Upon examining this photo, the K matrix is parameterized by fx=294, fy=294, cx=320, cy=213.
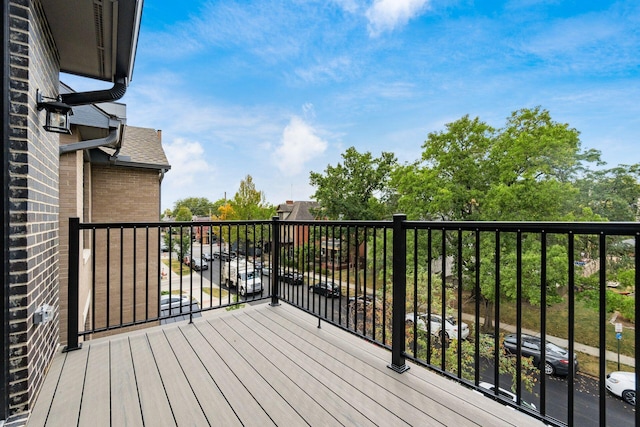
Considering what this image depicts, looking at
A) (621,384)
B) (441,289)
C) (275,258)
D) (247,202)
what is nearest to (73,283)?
(275,258)

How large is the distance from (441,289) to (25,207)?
3.38m

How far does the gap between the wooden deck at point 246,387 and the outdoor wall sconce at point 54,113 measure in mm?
1550

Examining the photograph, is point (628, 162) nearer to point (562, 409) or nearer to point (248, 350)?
point (562, 409)

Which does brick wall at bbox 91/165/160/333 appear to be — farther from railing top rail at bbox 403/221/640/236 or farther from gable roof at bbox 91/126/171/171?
railing top rail at bbox 403/221/640/236

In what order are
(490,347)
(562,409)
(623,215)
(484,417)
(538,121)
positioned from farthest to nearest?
(538,121)
(623,215)
(490,347)
(562,409)
(484,417)

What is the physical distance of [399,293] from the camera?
1.96 metres

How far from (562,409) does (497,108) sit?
41.4 ft

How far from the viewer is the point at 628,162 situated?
35.4 feet

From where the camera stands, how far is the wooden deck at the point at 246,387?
1455 millimetres

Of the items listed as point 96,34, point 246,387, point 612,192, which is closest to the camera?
point 246,387

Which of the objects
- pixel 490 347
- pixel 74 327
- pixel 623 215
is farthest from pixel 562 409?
pixel 74 327

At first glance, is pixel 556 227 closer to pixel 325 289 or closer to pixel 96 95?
pixel 325 289

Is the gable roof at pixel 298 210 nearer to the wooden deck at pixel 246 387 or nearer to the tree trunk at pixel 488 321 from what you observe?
the tree trunk at pixel 488 321

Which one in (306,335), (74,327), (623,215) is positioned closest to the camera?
(74,327)
